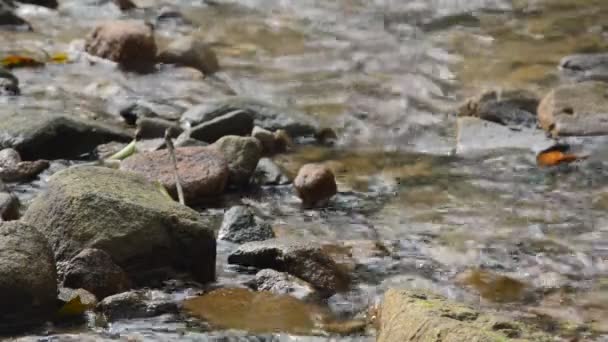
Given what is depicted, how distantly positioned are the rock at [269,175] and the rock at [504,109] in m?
1.63

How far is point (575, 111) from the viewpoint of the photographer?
6.82 m

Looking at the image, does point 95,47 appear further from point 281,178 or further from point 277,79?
point 281,178

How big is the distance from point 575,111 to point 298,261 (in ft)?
9.88

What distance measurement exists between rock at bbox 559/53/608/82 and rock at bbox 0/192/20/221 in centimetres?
450

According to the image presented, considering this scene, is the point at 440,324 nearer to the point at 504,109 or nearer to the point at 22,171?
the point at 22,171

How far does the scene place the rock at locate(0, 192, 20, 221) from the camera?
16.1ft

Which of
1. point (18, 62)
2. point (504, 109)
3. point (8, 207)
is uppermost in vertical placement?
point (504, 109)

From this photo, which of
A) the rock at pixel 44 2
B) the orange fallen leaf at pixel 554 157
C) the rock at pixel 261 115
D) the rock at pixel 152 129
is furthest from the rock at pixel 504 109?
the rock at pixel 44 2

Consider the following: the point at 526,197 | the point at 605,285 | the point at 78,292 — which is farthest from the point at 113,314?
the point at 526,197

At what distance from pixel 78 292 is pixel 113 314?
163mm

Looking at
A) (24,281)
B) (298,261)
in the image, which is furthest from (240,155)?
(24,281)

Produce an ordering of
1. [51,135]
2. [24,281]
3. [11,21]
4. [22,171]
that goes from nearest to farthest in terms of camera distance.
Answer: [24,281] → [22,171] → [51,135] → [11,21]

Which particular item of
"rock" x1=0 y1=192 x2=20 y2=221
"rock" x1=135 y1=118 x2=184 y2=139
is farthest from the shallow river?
"rock" x1=135 y1=118 x2=184 y2=139

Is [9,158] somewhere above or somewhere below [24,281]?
below
